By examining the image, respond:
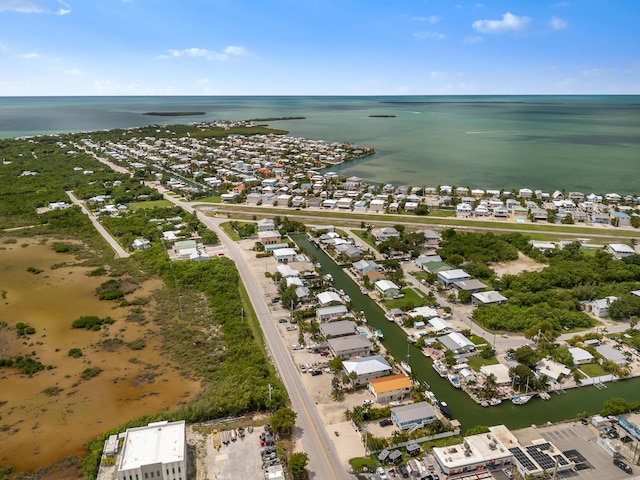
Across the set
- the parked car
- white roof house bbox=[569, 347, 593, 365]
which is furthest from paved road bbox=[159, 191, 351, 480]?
white roof house bbox=[569, 347, 593, 365]

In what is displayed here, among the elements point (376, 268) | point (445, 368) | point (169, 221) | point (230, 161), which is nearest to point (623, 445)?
point (445, 368)

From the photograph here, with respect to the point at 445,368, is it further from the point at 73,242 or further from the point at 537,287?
the point at 73,242

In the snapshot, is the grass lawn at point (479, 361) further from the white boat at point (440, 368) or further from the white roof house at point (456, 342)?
the white boat at point (440, 368)

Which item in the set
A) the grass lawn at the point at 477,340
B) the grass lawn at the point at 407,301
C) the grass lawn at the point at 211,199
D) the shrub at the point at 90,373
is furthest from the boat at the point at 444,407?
the grass lawn at the point at 211,199

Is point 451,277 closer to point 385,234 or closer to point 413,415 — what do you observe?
point 385,234

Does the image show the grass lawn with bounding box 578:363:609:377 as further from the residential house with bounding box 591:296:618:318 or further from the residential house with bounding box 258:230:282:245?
the residential house with bounding box 258:230:282:245
